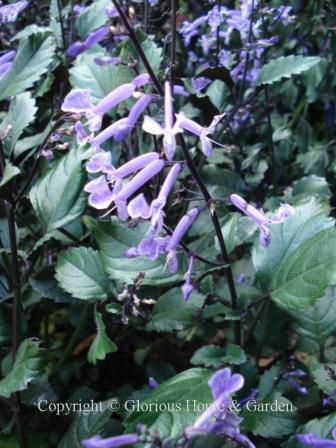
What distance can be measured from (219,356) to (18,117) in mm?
818

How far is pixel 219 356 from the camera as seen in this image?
4.68 feet

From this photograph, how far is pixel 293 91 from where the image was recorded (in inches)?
97.2

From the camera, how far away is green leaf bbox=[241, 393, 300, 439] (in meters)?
1.34

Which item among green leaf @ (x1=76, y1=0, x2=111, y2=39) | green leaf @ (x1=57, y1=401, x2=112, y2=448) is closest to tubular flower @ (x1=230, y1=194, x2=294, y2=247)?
green leaf @ (x1=57, y1=401, x2=112, y2=448)

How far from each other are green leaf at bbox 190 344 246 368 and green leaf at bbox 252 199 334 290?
0.59 ft

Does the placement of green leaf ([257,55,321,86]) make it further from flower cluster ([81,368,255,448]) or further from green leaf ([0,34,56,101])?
flower cluster ([81,368,255,448])

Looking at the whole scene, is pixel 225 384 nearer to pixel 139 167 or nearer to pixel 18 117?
pixel 139 167

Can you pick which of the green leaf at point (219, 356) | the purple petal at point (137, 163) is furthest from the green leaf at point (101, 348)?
the purple petal at point (137, 163)

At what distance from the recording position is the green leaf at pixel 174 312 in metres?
1.41

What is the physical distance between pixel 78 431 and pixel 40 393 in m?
0.23

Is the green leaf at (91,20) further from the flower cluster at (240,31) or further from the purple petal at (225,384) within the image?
the purple petal at (225,384)

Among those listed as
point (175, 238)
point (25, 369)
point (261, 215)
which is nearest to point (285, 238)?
point (261, 215)

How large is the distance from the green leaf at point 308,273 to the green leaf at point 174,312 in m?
0.21

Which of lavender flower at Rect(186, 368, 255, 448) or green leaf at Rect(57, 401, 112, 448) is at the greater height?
lavender flower at Rect(186, 368, 255, 448)
